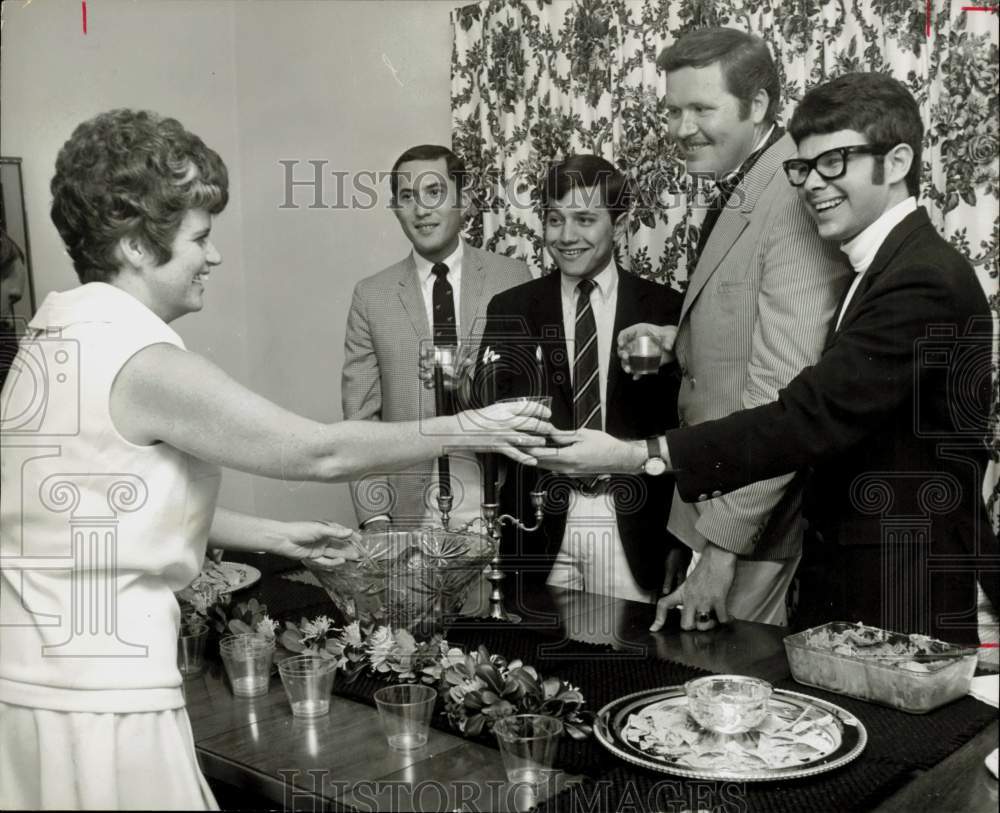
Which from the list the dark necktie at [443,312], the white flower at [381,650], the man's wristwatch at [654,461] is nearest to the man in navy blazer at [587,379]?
the dark necktie at [443,312]

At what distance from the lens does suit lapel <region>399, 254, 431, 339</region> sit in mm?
2391

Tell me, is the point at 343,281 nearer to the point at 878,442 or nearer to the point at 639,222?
the point at 639,222

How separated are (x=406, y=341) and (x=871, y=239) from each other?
1.12 metres

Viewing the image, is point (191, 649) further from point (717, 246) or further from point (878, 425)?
point (717, 246)

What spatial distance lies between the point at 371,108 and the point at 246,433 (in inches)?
61.7

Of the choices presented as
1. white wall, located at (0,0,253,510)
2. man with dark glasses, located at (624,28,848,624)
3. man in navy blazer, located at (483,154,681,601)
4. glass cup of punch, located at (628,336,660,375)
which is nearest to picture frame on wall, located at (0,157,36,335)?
white wall, located at (0,0,253,510)

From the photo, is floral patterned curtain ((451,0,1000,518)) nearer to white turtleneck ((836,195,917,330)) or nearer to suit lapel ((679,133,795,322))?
suit lapel ((679,133,795,322))

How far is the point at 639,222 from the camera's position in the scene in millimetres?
2639

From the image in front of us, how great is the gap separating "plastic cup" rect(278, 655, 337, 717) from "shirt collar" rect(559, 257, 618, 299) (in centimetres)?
142

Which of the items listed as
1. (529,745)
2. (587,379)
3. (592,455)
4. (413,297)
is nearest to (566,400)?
(587,379)

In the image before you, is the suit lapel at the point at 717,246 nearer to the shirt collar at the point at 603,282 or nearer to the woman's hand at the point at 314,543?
the shirt collar at the point at 603,282

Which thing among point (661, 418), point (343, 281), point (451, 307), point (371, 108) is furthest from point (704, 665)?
point (371, 108)

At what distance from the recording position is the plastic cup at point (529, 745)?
1.07 metres

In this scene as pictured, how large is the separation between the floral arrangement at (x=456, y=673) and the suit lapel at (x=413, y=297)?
101 centimetres
